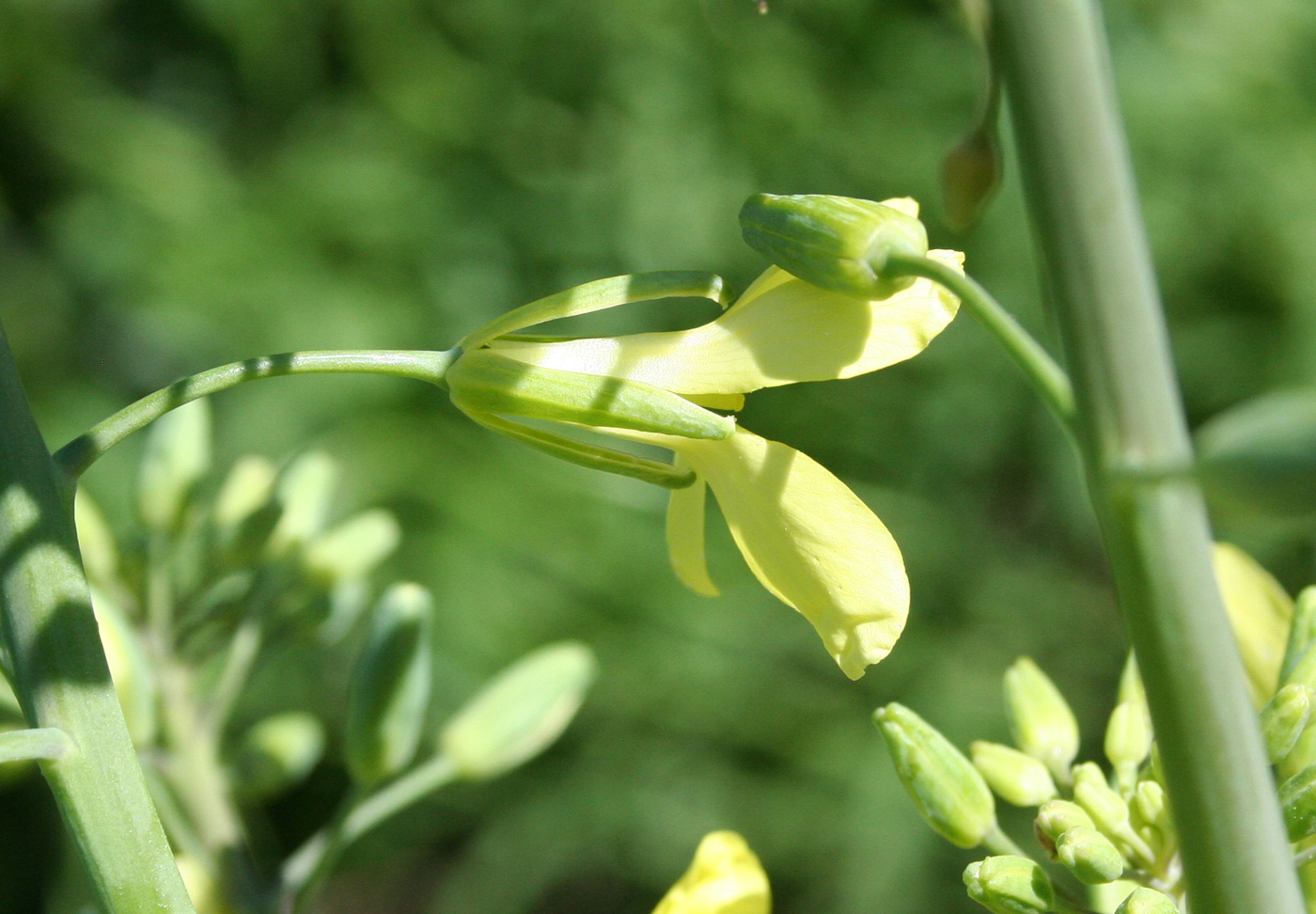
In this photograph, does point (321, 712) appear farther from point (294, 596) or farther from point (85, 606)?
point (85, 606)

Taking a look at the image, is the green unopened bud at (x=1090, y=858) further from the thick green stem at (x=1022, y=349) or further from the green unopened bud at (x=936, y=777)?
the thick green stem at (x=1022, y=349)

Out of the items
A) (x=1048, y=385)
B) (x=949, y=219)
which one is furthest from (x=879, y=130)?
(x=1048, y=385)

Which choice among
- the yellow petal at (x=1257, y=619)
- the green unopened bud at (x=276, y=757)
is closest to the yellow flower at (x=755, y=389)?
the yellow petal at (x=1257, y=619)

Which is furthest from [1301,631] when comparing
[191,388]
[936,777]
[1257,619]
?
[191,388]

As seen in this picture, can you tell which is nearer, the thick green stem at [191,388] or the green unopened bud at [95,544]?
the thick green stem at [191,388]

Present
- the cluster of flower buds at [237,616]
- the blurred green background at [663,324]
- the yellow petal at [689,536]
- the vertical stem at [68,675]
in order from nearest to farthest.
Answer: the vertical stem at [68,675]
the yellow petal at [689,536]
the cluster of flower buds at [237,616]
the blurred green background at [663,324]

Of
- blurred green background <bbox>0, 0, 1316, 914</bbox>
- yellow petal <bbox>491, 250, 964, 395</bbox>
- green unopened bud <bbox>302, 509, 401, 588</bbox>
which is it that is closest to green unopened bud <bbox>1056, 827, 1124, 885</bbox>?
yellow petal <bbox>491, 250, 964, 395</bbox>

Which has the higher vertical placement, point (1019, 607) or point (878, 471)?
point (878, 471)
